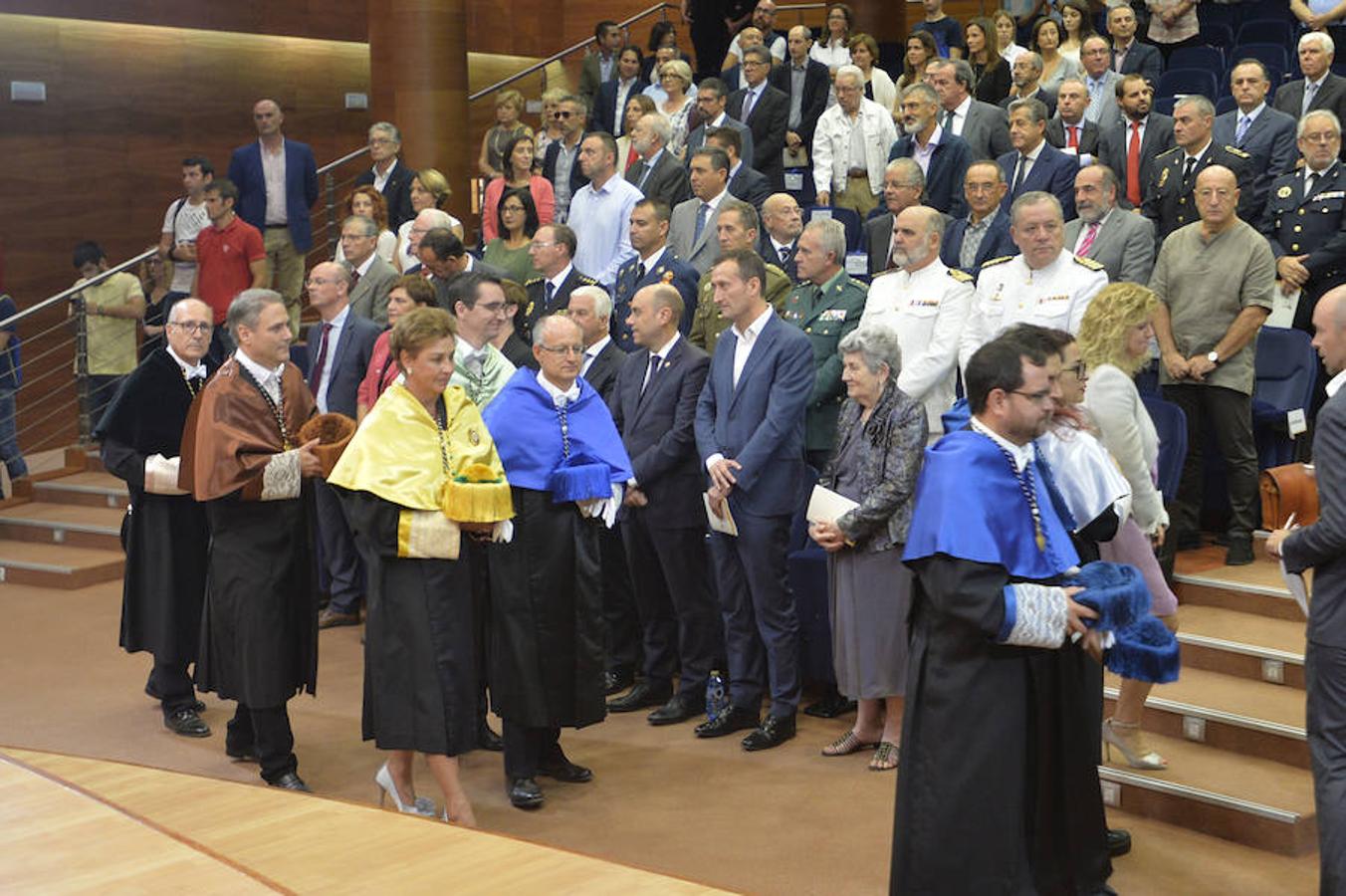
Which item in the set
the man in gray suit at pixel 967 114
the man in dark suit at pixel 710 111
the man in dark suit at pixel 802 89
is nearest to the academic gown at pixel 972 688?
the man in gray suit at pixel 967 114

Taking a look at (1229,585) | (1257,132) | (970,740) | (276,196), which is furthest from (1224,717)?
(276,196)

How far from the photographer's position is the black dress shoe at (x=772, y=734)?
19.2 feet

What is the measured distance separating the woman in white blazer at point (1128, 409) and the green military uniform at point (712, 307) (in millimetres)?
2077

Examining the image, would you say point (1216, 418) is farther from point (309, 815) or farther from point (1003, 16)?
point (1003, 16)

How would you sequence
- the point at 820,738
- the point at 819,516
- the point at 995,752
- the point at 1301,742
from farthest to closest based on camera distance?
the point at 820,738 → the point at 819,516 → the point at 1301,742 → the point at 995,752

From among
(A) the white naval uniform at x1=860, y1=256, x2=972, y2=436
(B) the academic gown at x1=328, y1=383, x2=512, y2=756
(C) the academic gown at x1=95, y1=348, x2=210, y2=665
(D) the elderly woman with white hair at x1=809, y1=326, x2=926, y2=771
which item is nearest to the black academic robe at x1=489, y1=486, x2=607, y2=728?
(B) the academic gown at x1=328, y1=383, x2=512, y2=756

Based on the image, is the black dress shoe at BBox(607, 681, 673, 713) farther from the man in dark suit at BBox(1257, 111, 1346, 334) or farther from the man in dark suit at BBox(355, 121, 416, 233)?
the man in dark suit at BBox(355, 121, 416, 233)

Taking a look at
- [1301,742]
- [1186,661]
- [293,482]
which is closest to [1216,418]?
[1186,661]

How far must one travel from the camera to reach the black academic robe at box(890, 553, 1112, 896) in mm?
3748

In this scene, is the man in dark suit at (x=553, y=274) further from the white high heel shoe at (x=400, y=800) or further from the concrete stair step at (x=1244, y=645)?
the concrete stair step at (x=1244, y=645)

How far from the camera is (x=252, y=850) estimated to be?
119 inches

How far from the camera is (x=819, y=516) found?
562 centimetres

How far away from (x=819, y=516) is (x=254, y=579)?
199 centimetres

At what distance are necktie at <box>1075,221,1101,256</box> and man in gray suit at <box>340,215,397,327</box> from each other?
334 cm
